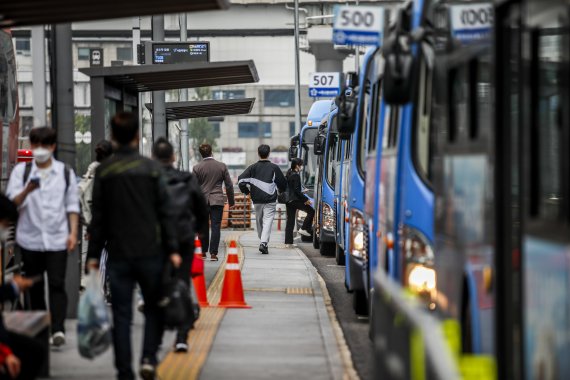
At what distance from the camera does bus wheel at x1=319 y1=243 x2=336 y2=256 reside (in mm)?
26859

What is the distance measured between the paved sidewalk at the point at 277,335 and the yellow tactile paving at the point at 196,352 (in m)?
0.08

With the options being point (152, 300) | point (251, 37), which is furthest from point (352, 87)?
point (251, 37)

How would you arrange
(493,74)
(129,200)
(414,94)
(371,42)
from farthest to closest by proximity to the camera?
1. (371,42)
2. (414,94)
3. (129,200)
4. (493,74)

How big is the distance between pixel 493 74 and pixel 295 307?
Result: 9259mm

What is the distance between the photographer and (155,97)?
21531 millimetres

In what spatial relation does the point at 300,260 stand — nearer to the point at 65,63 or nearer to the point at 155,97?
the point at 155,97

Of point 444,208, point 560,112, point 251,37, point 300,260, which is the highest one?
point 251,37

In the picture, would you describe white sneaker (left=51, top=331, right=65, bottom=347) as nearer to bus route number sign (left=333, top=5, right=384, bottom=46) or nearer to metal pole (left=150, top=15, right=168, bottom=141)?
→ bus route number sign (left=333, top=5, right=384, bottom=46)

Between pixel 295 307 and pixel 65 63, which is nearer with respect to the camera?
pixel 65 63

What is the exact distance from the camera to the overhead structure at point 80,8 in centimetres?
1045

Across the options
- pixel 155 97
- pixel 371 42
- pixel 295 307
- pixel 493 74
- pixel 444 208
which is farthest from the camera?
pixel 155 97

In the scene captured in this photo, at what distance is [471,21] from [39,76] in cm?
593

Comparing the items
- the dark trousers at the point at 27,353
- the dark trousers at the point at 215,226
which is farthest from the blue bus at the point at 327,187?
the dark trousers at the point at 27,353

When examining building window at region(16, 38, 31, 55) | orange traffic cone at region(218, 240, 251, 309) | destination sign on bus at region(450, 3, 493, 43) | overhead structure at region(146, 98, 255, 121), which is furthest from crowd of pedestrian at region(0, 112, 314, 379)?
building window at region(16, 38, 31, 55)
